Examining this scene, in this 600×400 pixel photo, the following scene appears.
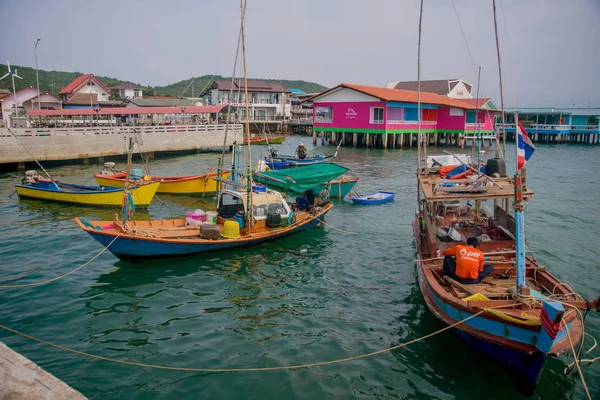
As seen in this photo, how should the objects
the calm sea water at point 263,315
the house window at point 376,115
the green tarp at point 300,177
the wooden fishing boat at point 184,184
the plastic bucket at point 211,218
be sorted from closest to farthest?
1. the calm sea water at point 263,315
2. the plastic bucket at point 211,218
3. the green tarp at point 300,177
4. the wooden fishing boat at point 184,184
5. the house window at point 376,115

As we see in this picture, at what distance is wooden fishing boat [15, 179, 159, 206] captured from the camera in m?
18.9

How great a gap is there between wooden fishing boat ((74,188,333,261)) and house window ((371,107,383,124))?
3195 cm

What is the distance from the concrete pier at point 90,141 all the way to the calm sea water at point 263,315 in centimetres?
1416

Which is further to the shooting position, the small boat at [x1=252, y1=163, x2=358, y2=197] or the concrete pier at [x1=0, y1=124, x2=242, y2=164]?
the concrete pier at [x1=0, y1=124, x2=242, y2=164]

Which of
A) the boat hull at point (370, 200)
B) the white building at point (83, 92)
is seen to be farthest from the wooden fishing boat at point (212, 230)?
the white building at point (83, 92)

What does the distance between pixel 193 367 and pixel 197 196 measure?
51.1 feet

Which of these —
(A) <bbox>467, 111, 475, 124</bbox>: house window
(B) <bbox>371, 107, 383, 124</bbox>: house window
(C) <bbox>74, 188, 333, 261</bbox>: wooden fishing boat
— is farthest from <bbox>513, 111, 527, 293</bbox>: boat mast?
(A) <bbox>467, 111, 475, 124</bbox>: house window

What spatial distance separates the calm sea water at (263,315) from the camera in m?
7.40

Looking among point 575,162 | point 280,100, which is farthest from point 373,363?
point 280,100

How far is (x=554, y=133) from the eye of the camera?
188ft

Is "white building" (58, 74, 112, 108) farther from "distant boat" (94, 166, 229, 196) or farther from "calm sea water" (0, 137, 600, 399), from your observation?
"calm sea water" (0, 137, 600, 399)

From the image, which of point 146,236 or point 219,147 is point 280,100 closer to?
point 219,147

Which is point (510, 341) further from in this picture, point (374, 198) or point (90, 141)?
point (90, 141)

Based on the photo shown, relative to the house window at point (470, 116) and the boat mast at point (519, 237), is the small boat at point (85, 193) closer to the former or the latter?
the boat mast at point (519, 237)
